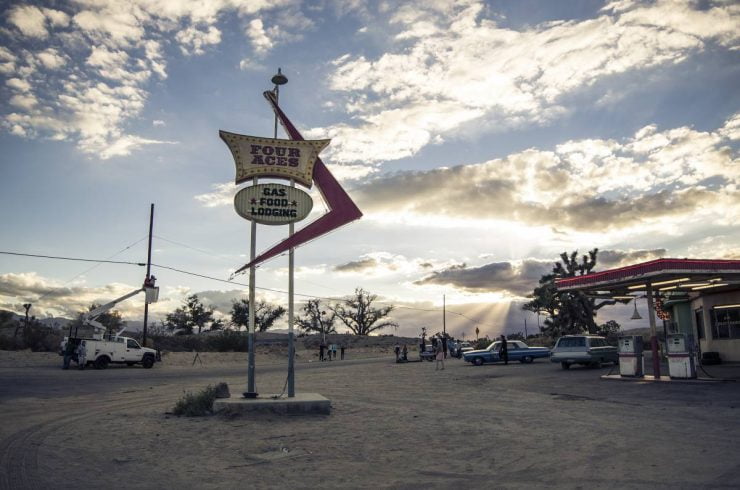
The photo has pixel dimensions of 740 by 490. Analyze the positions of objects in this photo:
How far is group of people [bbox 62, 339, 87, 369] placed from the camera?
30.4 meters

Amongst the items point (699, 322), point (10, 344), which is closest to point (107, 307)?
point (10, 344)

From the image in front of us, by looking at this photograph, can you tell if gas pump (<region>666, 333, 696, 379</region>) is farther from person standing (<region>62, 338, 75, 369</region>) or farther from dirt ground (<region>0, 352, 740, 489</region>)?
person standing (<region>62, 338, 75, 369</region>)

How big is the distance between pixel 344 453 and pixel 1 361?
33.4 meters

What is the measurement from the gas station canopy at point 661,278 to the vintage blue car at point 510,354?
853 centimetres

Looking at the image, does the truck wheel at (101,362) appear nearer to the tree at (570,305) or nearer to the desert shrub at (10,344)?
the desert shrub at (10,344)

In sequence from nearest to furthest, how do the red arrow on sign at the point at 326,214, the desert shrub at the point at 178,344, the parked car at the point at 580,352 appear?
1. the red arrow on sign at the point at 326,214
2. the parked car at the point at 580,352
3. the desert shrub at the point at 178,344

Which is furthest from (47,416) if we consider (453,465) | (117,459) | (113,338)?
(113,338)

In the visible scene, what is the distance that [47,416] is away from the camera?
12.6 meters

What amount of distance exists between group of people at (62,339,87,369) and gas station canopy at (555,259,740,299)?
Answer: 86.7 feet

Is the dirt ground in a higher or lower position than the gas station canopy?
lower

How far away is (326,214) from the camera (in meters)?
14.0

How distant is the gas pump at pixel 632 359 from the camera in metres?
20.8

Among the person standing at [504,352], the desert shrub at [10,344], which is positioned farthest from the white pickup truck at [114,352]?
the person standing at [504,352]

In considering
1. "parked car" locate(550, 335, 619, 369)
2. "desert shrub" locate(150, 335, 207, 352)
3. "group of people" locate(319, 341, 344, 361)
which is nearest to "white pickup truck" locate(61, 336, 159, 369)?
"group of people" locate(319, 341, 344, 361)
